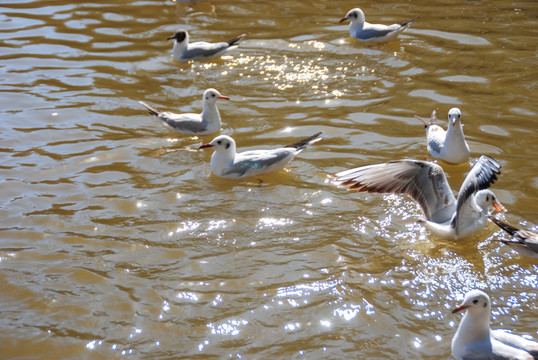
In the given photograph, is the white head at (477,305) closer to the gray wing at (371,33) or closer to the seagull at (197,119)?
the seagull at (197,119)

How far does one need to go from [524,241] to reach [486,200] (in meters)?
0.86

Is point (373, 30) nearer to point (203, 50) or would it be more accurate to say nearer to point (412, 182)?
point (203, 50)

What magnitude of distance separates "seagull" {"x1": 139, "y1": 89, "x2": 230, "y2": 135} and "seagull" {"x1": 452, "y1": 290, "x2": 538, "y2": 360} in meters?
5.61

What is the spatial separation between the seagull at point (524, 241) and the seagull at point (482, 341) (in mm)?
1401

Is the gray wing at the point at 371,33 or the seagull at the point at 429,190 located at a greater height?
the gray wing at the point at 371,33

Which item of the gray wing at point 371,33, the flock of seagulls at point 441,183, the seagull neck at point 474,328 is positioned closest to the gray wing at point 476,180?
the flock of seagulls at point 441,183

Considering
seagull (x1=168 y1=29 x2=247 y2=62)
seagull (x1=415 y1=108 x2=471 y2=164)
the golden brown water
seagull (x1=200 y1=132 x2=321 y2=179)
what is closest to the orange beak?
the golden brown water

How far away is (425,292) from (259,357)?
1764 mm

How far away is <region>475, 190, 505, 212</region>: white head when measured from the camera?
7.64 m

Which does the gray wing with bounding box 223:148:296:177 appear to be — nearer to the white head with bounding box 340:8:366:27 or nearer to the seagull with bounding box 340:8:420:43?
the seagull with bounding box 340:8:420:43

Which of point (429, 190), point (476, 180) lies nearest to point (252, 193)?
point (429, 190)

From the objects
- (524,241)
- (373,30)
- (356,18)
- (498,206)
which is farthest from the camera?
(356,18)

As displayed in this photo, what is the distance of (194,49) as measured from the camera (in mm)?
12812

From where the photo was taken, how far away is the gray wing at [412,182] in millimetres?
7590
